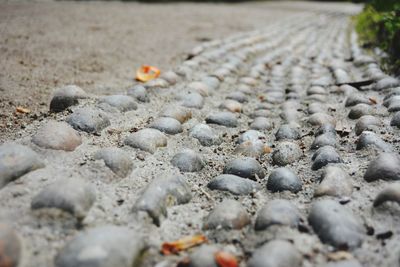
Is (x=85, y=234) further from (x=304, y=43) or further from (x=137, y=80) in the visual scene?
(x=304, y=43)

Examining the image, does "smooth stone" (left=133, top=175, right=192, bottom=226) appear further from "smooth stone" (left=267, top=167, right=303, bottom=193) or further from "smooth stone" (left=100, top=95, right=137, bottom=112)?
"smooth stone" (left=100, top=95, right=137, bottom=112)

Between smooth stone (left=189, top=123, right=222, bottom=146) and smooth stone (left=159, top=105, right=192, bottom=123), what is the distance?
0.14 metres

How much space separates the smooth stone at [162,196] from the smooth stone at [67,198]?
163mm

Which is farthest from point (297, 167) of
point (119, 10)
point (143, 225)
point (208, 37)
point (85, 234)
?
point (119, 10)

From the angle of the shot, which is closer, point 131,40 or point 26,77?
point 26,77

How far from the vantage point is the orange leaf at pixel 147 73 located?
2.79 metres

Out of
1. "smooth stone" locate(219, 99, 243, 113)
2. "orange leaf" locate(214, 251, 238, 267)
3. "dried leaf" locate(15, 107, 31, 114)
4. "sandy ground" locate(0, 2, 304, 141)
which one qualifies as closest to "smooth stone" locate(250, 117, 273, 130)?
"smooth stone" locate(219, 99, 243, 113)

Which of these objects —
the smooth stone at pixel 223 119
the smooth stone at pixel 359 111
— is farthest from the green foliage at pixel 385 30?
the smooth stone at pixel 223 119

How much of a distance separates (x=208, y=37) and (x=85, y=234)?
13.4 ft

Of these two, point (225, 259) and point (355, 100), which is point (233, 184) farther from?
point (355, 100)

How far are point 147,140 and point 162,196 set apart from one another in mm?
462

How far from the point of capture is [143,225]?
119 cm

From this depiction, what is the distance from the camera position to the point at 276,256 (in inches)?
40.6

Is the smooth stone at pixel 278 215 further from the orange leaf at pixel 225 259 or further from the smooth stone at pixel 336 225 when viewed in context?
the orange leaf at pixel 225 259
